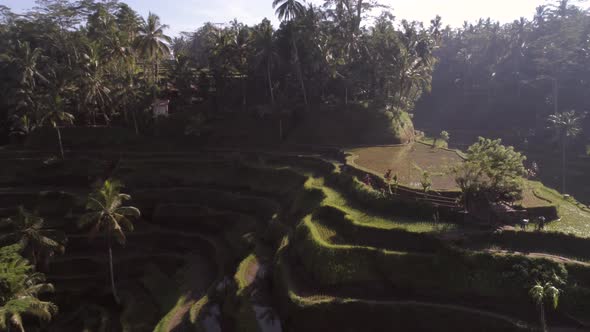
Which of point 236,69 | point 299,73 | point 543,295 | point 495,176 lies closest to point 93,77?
point 236,69

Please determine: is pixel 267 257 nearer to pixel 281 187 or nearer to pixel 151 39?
pixel 281 187

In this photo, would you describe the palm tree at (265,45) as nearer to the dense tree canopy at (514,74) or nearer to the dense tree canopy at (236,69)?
the dense tree canopy at (236,69)

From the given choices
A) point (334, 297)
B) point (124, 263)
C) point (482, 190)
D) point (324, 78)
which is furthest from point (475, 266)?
point (324, 78)

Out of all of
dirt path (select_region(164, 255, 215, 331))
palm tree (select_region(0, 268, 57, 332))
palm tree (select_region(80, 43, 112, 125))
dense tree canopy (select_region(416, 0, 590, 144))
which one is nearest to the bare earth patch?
dirt path (select_region(164, 255, 215, 331))

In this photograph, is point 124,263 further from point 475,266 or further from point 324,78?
point 324,78

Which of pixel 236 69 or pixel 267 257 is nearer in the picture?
pixel 267 257

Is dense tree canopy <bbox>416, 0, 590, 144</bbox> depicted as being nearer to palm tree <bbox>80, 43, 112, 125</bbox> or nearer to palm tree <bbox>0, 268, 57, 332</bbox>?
palm tree <bbox>80, 43, 112, 125</bbox>
